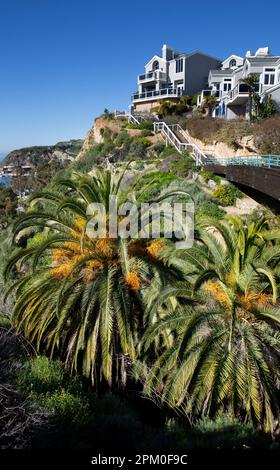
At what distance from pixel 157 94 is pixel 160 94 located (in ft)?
2.28

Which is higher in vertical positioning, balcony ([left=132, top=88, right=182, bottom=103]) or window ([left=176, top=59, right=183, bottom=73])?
window ([left=176, top=59, right=183, bottom=73])

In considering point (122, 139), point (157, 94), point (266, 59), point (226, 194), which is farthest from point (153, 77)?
point (226, 194)

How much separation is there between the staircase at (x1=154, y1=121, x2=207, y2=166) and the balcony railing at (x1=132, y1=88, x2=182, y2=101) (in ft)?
39.9

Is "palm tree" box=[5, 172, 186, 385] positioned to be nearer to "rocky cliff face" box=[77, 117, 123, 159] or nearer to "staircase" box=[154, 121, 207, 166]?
"staircase" box=[154, 121, 207, 166]

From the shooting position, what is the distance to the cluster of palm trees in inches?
289

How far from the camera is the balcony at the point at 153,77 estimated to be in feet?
191

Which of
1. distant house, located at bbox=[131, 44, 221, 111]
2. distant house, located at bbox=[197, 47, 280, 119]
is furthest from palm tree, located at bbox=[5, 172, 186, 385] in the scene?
distant house, located at bbox=[131, 44, 221, 111]

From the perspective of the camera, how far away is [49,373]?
28.6ft

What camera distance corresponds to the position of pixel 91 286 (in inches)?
343

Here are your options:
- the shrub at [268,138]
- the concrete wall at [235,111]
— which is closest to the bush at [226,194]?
the shrub at [268,138]

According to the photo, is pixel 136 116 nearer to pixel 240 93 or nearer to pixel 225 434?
pixel 240 93

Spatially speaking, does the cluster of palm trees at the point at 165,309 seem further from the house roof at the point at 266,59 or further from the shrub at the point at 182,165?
the house roof at the point at 266,59

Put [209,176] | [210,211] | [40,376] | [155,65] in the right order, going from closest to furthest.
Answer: [40,376]
[210,211]
[209,176]
[155,65]

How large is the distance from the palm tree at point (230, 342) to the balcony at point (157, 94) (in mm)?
48992
